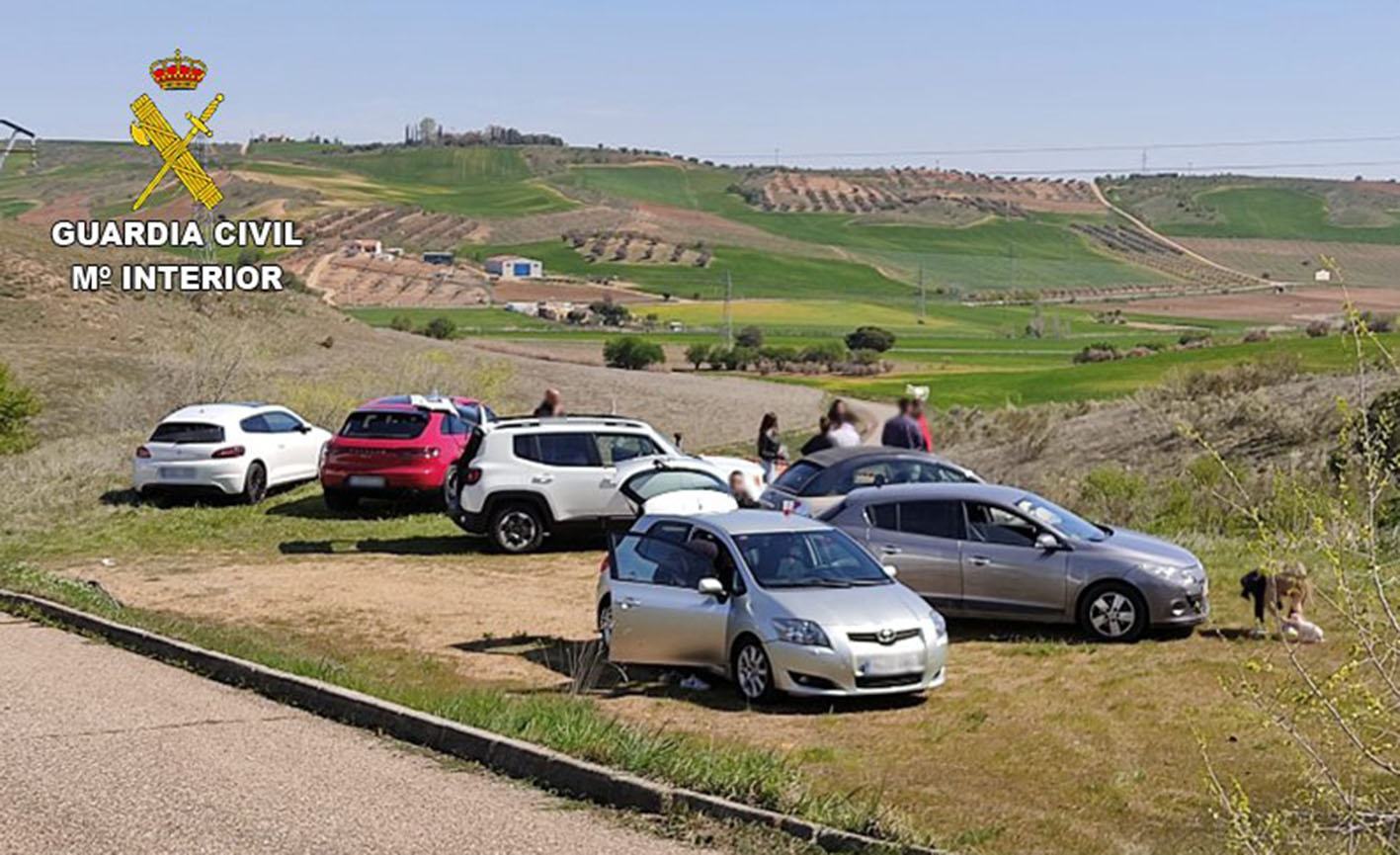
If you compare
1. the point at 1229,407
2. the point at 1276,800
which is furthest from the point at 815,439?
the point at 1229,407

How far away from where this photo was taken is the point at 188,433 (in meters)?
25.4

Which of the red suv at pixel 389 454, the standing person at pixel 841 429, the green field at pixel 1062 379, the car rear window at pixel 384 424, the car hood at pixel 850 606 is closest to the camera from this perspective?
the car hood at pixel 850 606

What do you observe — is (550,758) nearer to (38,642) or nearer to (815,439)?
(38,642)

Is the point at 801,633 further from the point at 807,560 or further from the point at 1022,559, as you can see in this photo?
the point at 1022,559

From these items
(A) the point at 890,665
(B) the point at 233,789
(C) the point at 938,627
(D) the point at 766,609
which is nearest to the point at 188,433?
(D) the point at 766,609

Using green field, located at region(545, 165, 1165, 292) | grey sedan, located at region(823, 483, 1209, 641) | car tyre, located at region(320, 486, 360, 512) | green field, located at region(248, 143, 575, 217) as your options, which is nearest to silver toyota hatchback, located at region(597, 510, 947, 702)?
grey sedan, located at region(823, 483, 1209, 641)

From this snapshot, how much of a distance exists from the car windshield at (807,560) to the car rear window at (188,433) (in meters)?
13.4

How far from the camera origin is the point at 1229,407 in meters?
33.5

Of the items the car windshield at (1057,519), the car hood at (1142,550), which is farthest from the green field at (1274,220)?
the car hood at (1142,550)

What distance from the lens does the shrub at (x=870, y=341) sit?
298ft

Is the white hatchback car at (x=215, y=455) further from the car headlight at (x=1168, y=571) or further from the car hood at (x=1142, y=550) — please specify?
the car headlight at (x=1168, y=571)

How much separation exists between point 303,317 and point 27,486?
4752 centimetres

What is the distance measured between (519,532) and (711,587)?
851cm

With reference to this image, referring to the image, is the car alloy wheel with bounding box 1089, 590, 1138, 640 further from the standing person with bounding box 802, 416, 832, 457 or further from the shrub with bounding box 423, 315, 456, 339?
the shrub with bounding box 423, 315, 456, 339
